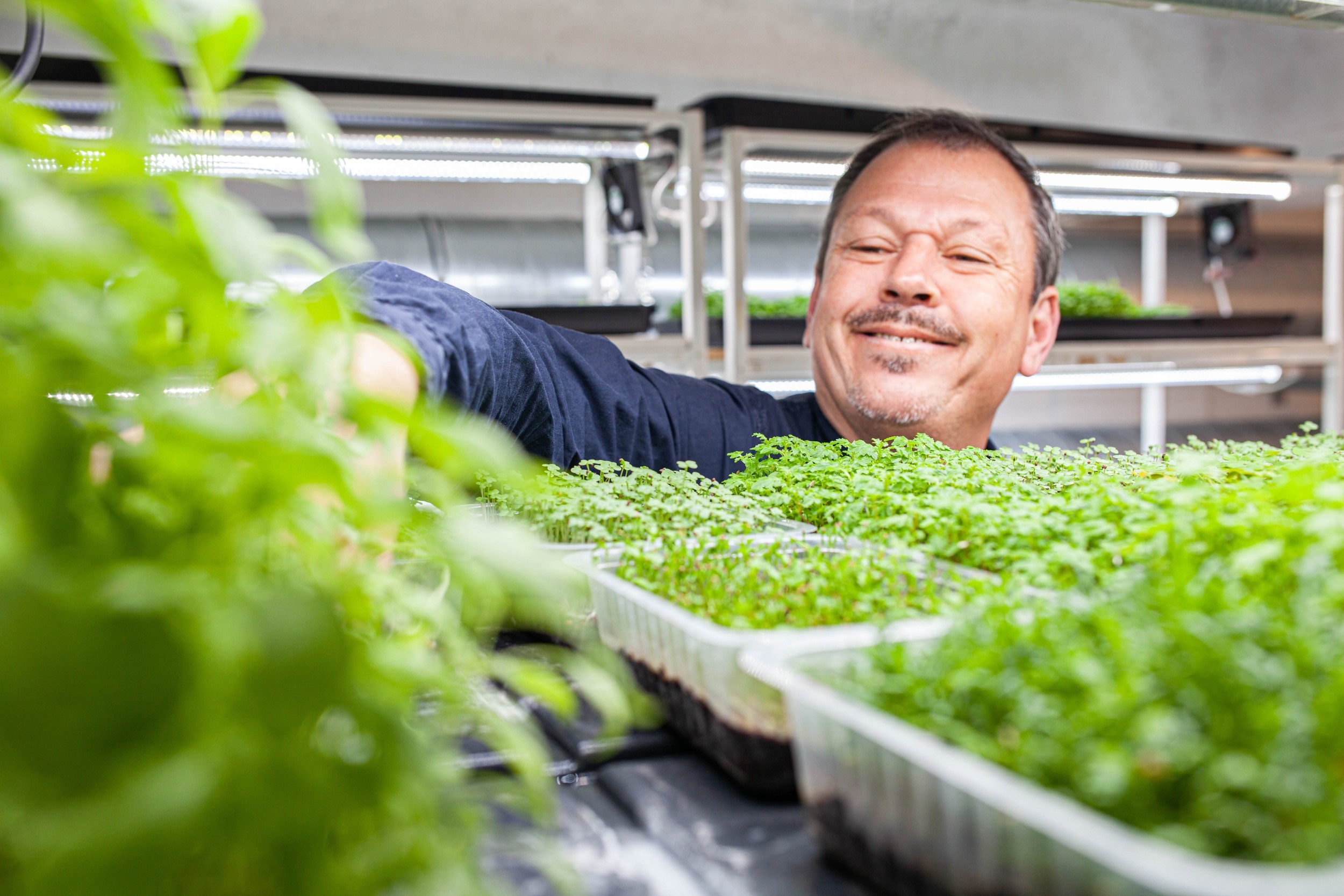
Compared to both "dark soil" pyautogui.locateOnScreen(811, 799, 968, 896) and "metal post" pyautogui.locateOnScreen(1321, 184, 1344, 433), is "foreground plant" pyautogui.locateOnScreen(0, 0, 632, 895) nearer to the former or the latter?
"dark soil" pyautogui.locateOnScreen(811, 799, 968, 896)

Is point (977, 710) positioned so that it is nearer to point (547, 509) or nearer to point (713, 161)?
point (547, 509)

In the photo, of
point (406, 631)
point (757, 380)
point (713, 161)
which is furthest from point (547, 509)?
point (713, 161)

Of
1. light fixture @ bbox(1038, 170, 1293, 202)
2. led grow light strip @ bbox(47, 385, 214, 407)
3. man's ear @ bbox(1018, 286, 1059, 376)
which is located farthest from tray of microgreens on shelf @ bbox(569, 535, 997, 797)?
light fixture @ bbox(1038, 170, 1293, 202)

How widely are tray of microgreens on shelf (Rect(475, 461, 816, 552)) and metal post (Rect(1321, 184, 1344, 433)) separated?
3.42 metres

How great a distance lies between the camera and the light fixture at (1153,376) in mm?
3209

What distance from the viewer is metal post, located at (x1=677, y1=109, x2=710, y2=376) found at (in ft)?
9.02

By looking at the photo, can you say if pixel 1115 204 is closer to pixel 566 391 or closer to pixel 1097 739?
pixel 566 391

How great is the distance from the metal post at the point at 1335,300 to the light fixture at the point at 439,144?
270 cm

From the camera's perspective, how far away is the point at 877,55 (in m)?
4.66

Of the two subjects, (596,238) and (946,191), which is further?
(596,238)

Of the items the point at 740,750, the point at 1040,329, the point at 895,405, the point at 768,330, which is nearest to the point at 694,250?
the point at 768,330

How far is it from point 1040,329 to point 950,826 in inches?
74.1

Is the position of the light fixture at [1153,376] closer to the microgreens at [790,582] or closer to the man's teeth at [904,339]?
the man's teeth at [904,339]

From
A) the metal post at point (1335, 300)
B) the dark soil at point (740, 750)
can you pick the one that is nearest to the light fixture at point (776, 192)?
the metal post at point (1335, 300)
